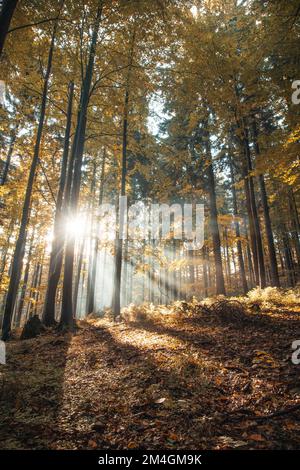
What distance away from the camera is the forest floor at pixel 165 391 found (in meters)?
2.90

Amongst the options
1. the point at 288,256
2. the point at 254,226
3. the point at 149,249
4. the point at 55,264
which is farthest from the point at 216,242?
the point at 288,256

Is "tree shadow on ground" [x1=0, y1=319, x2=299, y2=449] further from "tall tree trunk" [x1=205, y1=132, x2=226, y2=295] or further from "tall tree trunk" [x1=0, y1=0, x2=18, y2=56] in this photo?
"tall tree trunk" [x1=205, y1=132, x2=226, y2=295]

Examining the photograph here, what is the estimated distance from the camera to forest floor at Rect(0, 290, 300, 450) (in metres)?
2.90

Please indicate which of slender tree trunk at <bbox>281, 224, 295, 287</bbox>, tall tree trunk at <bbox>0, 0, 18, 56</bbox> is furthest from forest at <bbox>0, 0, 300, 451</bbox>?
slender tree trunk at <bbox>281, 224, 295, 287</bbox>

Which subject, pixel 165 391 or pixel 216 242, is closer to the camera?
pixel 165 391

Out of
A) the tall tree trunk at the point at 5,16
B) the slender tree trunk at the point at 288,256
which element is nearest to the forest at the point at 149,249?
A: the tall tree trunk at the point at 5,16

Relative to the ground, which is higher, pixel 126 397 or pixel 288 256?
pixel 288 256

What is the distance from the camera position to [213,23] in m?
10.8

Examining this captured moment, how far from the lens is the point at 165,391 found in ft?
12.7

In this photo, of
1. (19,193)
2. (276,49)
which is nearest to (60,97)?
(19,193)

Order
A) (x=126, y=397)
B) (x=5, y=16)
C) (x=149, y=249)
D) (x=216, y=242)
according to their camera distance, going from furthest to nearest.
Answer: (x=149, y=249), (x=216, y=242), (x=5, y=16), (x=126, y=397)

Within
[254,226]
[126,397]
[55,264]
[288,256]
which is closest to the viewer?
[126,397]
